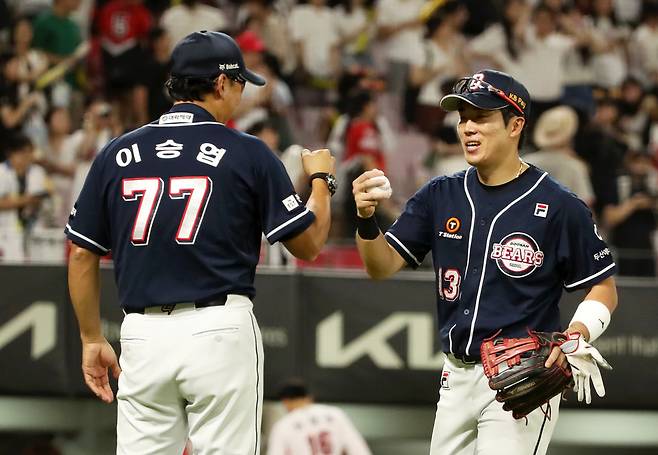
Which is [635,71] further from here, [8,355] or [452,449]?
[452,449]

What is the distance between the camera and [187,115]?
193 inches

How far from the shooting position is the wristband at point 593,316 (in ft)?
16.1

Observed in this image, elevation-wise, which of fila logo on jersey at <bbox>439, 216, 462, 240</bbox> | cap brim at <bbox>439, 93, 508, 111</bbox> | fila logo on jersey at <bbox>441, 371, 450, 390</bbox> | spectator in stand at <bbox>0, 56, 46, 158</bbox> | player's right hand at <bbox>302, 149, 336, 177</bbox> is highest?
spectator in stand at <bbox>0, 56, 46, 158</bbox>

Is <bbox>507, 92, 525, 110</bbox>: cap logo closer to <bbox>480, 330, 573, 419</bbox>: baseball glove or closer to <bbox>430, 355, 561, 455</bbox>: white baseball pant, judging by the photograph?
<bbox>480, 330, 573, 419</bbox>: baseball glove

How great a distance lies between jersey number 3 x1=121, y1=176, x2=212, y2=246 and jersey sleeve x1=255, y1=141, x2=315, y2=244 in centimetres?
22

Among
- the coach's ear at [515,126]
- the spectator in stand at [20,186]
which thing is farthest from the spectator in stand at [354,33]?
the coach's ear at [515,126]

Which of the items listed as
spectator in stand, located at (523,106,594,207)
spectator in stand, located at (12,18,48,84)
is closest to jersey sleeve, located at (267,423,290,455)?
spectator in stand, located at (523,106,594,207)

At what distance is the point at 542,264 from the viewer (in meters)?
4.95

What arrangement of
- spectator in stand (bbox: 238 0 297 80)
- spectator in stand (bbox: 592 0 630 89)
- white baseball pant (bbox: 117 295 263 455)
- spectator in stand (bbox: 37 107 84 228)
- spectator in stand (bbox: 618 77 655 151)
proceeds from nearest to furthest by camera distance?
white baseball pant (bbox: 117 295 263 455) → spectator in stand (bbox: 37 107 84 228) → spectator in stand (bbox: 238 0 297 80) → spectator in stand (bbox: 618 77 655 151) → spectator in stand (bbox: 592 0 630 89)

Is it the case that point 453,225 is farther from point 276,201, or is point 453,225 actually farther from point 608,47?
point 608,47

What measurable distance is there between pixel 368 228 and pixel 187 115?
842mm

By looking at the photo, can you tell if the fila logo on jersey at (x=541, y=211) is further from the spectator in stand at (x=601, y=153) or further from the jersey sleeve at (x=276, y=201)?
the spectator in stand at (x=601, y=153)

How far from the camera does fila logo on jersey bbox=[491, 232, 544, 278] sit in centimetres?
493

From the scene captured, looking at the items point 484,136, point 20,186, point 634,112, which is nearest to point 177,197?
point 484,136
